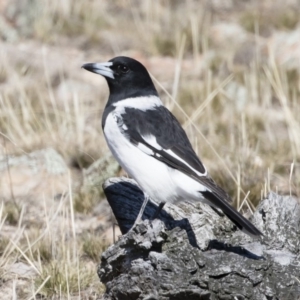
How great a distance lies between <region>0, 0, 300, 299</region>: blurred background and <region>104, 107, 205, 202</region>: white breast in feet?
1.79

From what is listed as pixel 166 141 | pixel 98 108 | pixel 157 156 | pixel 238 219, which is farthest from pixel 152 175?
pixel 98 108

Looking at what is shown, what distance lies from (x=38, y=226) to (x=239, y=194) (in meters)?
1.56

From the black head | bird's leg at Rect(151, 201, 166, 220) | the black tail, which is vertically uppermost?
the black head

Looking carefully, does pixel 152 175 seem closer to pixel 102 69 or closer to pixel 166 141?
pixel 166 141

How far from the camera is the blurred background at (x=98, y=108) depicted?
18.4 feet

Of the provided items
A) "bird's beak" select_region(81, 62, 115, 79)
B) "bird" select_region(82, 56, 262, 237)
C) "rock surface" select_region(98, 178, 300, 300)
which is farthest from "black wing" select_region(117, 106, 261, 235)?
"bird's beak" select_region(81, 62, 115, 79)

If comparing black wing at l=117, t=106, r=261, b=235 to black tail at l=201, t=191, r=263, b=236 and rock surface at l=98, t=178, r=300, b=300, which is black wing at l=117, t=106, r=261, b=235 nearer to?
black tail at l=201, t=191, r=263, b=236

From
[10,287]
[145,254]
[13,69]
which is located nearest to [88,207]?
[10,287]

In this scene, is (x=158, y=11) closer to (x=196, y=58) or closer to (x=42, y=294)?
(x=196, y=58)

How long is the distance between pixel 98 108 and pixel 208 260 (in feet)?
15.6

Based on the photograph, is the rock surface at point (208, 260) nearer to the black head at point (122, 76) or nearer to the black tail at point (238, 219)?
the black tail at point (238, 219)

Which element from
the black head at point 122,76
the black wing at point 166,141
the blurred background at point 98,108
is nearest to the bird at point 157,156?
the black wing at point 166,141

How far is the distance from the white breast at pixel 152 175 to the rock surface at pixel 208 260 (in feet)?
0.59

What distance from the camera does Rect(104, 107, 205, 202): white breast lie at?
4.84m
